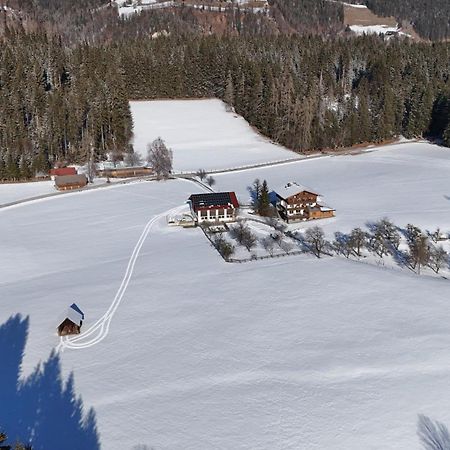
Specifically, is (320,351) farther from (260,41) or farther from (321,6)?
(321,6)

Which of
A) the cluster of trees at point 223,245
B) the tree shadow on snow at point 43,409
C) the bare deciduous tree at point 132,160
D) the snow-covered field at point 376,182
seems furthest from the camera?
the bare deciduous tree at point 132,160

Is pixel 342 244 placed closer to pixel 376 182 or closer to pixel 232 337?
pixel 232 337

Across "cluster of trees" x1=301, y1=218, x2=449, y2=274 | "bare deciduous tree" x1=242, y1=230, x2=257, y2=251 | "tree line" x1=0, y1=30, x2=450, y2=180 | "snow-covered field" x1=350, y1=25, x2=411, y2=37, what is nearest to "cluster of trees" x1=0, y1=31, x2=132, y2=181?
"tree line" x1=0, y1=30, x2=450, y2=180

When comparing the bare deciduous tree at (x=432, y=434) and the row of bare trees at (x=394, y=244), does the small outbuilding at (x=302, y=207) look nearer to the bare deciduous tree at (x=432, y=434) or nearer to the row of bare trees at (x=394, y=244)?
the row of bare trees at (x=394, y=244)

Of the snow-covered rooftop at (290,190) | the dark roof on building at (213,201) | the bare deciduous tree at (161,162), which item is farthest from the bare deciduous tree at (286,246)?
the bare deciduous tree at (161,162)

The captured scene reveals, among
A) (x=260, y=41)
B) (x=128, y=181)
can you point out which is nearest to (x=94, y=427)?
(x=128, y=181)

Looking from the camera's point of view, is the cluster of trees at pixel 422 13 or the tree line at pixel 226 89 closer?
the tree line at pixel 226 89
